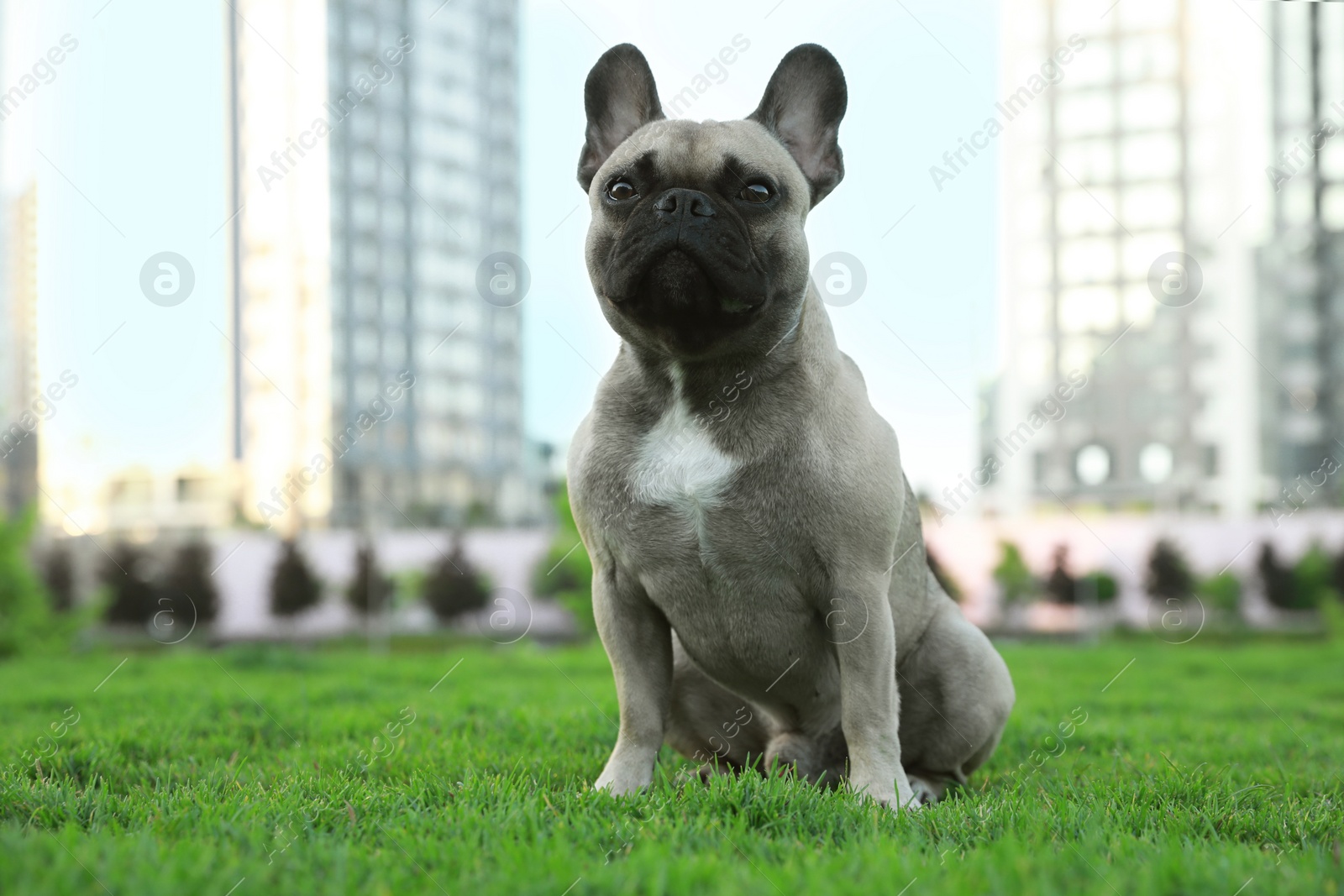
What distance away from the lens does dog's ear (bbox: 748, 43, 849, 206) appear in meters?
3.88

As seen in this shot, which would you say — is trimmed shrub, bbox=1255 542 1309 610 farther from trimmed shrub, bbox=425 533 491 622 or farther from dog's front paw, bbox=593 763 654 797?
dog's front paw, bbox=593 763 654 797

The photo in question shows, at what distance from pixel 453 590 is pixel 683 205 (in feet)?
72.7

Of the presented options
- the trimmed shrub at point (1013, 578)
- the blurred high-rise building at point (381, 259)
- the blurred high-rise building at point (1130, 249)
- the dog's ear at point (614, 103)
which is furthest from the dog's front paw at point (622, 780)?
the blurred high-rise building at point (1130, 249)

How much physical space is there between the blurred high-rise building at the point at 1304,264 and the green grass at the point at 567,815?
66.2 metres

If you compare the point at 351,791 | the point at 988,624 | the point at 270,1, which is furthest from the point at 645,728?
the point at 270,1

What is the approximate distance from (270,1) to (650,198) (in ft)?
220

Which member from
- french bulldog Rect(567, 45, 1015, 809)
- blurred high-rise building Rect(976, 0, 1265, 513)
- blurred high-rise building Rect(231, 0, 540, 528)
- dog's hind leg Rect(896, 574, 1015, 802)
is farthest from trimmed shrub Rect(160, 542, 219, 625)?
blurred high-rise building Rect(976, 0, 1265, 513)

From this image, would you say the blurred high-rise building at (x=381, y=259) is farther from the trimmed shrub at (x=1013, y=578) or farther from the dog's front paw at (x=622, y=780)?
the dog's front paw at (x=622, y=780)

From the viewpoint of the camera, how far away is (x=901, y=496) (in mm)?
3682

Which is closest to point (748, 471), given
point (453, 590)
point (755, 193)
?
point (755, 193)

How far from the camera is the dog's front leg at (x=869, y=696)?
3430 mm

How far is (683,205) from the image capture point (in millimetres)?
3371

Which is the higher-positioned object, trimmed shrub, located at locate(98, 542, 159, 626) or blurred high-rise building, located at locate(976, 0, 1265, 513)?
blurred high-rise building, located at locate(976, 0, 1265, 513)

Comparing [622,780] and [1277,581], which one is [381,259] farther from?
[622,780]
